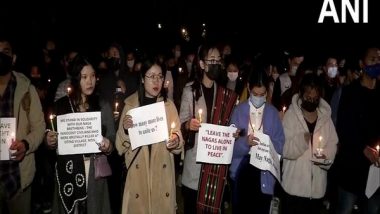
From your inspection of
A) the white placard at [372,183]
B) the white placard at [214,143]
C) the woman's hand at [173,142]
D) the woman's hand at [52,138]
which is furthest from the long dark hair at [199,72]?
the white placard at [372,183]

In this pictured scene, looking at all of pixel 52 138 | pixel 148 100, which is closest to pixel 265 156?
pixel 148 100

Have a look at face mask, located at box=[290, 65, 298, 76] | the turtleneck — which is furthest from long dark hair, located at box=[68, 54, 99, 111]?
face mask, located at box=[290, 65, 298, 76]

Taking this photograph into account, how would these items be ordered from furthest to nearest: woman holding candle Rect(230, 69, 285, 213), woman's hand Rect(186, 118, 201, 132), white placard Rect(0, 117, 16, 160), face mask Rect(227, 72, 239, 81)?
face mask Rect(227, 72, 239, 81) → woman holding candle Rect(230, 69, 285, 213) → woman's hand Rect(186, 118, 201, 132) → white placard Rect(0, 117, 16, 160)

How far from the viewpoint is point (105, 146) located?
4918mm

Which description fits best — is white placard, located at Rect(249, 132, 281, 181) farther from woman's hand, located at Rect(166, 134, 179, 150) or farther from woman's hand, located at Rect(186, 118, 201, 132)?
woman's hand, located at Rect(166, 134, 179, 150)

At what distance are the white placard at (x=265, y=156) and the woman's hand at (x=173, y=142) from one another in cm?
95

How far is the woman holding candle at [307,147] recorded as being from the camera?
562cm

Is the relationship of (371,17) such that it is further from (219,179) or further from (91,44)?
(219,179)

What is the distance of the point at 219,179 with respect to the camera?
5664mm

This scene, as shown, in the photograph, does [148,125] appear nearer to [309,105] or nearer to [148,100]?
[148,100]

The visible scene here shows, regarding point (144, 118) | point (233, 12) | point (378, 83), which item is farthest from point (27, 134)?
point (233, 12)

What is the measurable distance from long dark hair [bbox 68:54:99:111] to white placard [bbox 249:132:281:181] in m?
1.78

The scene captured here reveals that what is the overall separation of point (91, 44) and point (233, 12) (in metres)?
8.92

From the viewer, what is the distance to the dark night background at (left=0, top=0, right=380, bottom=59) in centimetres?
2216
